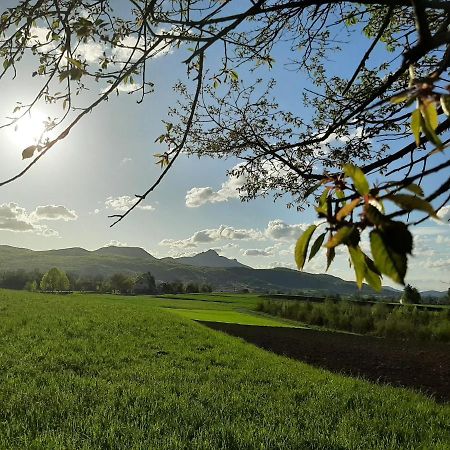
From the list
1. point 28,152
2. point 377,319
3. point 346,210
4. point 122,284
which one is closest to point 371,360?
point 28,152

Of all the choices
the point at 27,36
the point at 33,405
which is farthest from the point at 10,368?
the point at 27,36

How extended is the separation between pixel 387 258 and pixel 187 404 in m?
7.32

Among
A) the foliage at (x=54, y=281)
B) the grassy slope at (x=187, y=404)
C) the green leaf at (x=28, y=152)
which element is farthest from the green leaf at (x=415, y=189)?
the foliage at (x=54, y=281)

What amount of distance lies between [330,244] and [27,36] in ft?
11.2

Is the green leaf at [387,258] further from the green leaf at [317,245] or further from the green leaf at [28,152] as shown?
the green leaf at [28,152]

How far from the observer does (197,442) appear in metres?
5.45

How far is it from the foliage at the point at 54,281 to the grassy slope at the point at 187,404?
95265mm

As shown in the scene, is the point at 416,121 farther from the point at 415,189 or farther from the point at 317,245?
the point at 317,245

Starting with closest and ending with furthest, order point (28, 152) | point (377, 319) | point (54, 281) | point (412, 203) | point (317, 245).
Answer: point (412, 203)
point (317, 245)
point (28, 152)
point (377, 319)
point (54, 281)

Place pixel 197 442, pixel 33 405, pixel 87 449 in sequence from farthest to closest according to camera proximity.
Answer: pixel 33 405
pixel 197 442
pixel 87 449

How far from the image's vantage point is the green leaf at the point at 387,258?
729 mm

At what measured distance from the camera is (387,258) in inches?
29.3

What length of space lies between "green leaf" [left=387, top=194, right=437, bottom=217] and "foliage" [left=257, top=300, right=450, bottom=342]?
34.0 metres

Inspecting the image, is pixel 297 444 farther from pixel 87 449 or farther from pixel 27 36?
pixel 27 36
